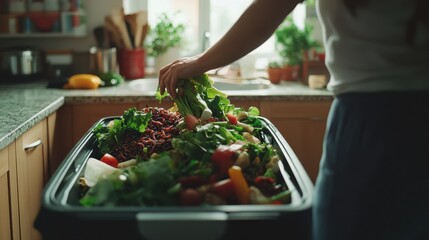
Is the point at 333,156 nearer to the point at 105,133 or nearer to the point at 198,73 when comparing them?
the point at 198,73

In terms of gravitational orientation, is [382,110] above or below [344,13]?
below

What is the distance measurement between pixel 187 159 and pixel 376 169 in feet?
1.33

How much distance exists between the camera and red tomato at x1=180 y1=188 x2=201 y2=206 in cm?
97

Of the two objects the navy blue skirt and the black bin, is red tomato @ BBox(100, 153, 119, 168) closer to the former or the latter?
the black bin

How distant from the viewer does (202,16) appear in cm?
343

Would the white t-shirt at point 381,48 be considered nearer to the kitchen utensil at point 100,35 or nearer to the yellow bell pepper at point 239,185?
the yellow bell pepper at point 239,185

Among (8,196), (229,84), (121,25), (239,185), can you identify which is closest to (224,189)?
(239,185)

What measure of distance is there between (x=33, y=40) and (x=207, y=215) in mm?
2668

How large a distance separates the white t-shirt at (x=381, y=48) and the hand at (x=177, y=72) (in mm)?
432

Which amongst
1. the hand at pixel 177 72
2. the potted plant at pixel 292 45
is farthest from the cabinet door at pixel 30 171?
the potted plant at pixel 292 45

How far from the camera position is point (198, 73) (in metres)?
1.39

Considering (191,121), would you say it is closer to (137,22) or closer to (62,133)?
(62,133)

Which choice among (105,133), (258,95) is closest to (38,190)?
(105,133)

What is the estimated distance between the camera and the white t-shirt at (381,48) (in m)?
1.01
